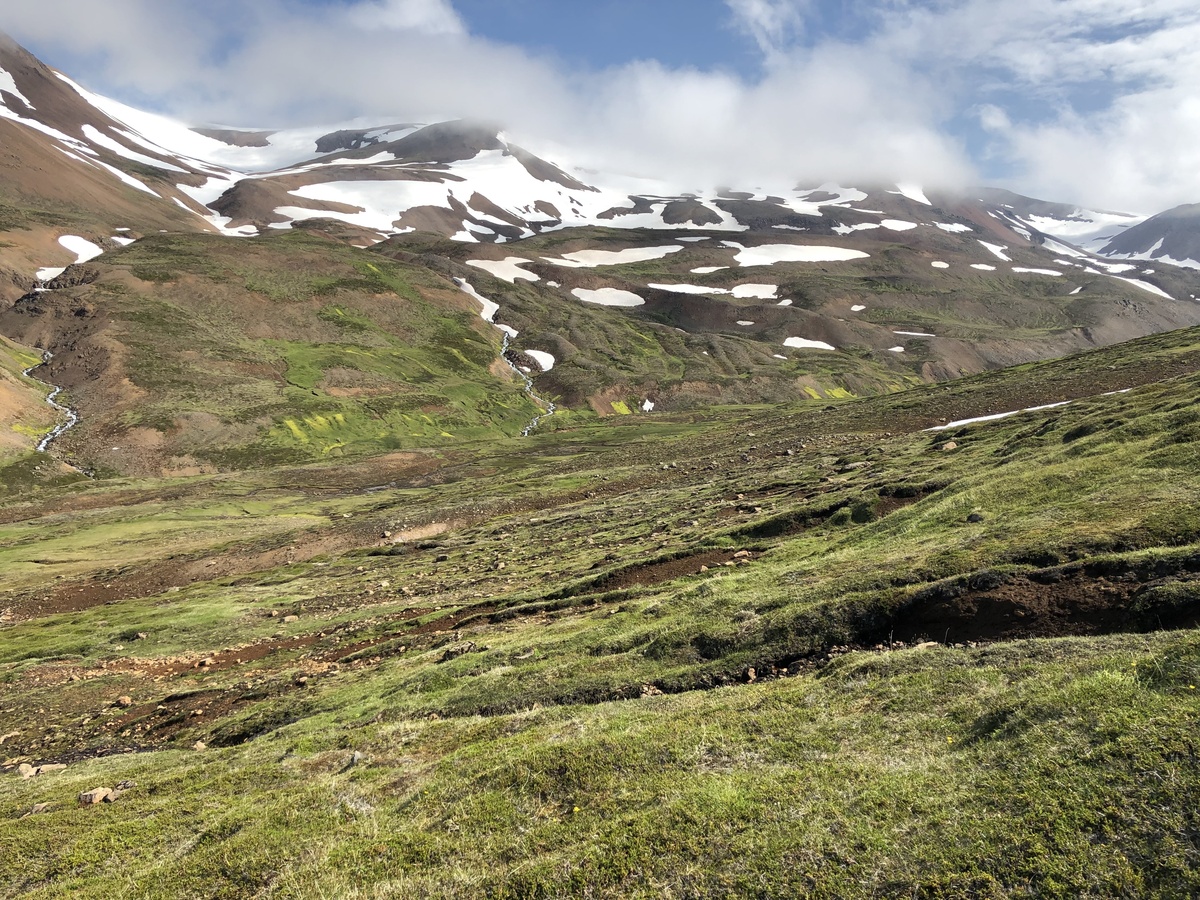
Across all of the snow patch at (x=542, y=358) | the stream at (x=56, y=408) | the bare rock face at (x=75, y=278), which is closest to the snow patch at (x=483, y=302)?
the snow patch at (x=542, y=358)

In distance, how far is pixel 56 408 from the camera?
310 ft

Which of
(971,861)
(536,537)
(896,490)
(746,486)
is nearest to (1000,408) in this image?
(746,486)

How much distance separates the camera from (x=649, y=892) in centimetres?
887

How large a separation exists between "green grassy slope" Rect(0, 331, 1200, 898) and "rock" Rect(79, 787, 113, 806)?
323 millimetres

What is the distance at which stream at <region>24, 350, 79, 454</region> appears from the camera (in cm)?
8606

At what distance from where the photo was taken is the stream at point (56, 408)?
8606cm

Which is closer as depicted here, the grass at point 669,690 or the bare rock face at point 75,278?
the grass at point 669,690

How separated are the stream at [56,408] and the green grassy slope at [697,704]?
178 feet

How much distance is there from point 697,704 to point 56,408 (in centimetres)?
11547

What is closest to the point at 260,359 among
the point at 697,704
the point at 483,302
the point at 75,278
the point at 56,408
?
the point at 56,408

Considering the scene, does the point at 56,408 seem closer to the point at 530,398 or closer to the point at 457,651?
the point at 530,398

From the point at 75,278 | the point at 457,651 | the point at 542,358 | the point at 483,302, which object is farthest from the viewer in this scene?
the point at 483,302

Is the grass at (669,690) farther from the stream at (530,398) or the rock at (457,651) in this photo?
the stream at (530,398)

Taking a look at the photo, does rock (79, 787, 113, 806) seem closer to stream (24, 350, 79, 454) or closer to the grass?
the grass
